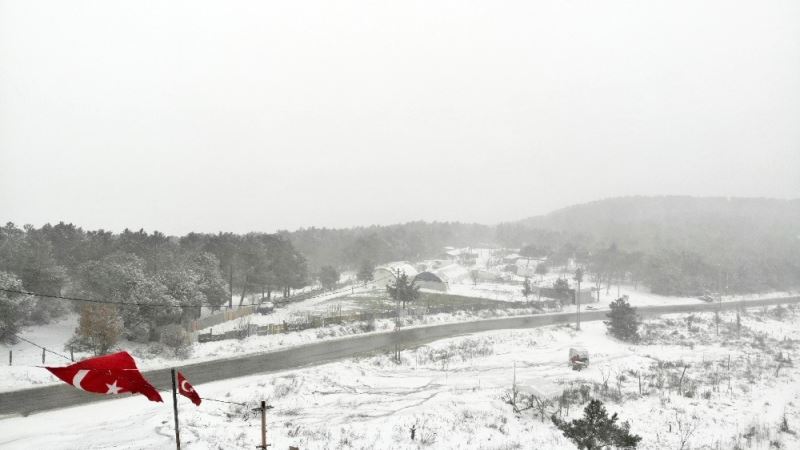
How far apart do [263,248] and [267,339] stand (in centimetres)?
2414

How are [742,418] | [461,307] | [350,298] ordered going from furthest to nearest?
[350,298] < [461,307] < [742,418]

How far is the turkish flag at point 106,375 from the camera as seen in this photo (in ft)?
27.5

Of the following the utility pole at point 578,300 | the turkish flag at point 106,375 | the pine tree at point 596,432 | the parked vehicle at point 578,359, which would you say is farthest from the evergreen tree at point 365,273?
the turkish flag at point 106,375

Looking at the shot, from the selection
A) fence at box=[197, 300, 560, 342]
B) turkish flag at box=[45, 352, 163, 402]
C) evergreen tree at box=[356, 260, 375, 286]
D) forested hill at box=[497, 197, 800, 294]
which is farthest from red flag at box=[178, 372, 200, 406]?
forested hill at box=[497, 197, 800, 294]

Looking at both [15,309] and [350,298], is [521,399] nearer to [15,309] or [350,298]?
[15,309]

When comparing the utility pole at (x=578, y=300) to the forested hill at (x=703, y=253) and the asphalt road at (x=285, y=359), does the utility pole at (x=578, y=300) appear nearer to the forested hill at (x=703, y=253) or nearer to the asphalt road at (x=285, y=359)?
the asphalt road at (x=285, y=359)

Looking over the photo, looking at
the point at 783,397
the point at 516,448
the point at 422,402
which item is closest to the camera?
the point at 516,448

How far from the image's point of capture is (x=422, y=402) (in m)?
23.4

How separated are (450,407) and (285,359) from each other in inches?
618

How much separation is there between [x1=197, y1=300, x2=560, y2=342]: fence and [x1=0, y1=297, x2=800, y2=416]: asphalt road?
4494 millimetres

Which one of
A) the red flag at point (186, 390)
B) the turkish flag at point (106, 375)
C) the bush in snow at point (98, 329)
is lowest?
the bush in snow at point (98, 329)

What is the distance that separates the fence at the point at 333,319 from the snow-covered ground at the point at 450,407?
40.4ft

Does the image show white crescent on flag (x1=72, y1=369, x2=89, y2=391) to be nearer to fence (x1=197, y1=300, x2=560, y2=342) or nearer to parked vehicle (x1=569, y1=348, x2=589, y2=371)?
fence (x1=197, y1=300, x2=560, y2=342)

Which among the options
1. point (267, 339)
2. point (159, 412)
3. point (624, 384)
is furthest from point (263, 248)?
point (624, 384)
